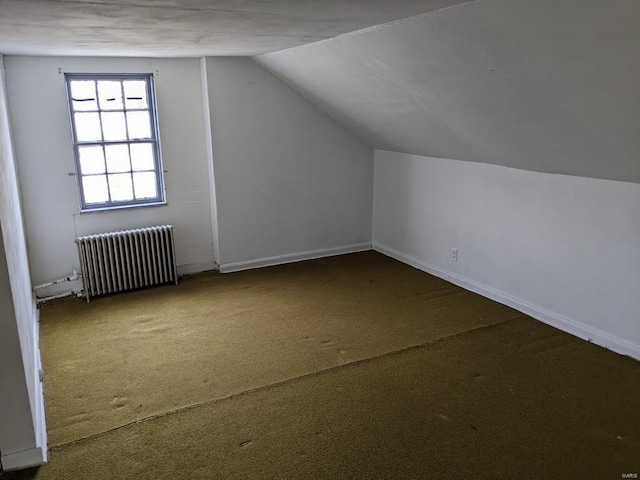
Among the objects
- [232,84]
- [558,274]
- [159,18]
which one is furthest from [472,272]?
[159,18]

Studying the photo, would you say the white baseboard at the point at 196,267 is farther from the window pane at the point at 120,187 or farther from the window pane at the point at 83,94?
the window pane at the point at 83,94

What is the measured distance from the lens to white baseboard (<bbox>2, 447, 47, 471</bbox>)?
8.66ft

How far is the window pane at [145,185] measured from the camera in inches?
206

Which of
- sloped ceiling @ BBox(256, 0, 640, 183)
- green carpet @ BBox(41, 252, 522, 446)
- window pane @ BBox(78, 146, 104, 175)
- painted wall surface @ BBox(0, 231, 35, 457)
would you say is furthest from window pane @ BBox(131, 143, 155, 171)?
painted wall surface @ BBox(0, 231, 35, 457)

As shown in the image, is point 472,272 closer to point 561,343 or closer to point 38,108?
point 561,343

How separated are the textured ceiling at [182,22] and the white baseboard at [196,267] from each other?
2.36 metres

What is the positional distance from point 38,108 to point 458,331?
417 cm

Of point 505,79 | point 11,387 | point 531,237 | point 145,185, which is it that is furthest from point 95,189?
point 531,237

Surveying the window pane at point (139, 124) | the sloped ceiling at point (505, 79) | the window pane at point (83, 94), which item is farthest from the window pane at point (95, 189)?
the sloped ceiling at point (505, 79)

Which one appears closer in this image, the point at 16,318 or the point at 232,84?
the point at 16,318

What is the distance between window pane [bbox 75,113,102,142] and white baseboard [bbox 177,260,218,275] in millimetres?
1567

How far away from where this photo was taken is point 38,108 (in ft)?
15.1

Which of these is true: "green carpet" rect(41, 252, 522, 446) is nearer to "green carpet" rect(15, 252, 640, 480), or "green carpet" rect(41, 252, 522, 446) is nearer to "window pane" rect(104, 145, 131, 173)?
"green carpet" rect(15, 252, 640, 480)

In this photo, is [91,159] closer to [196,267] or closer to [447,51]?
[196,267]
